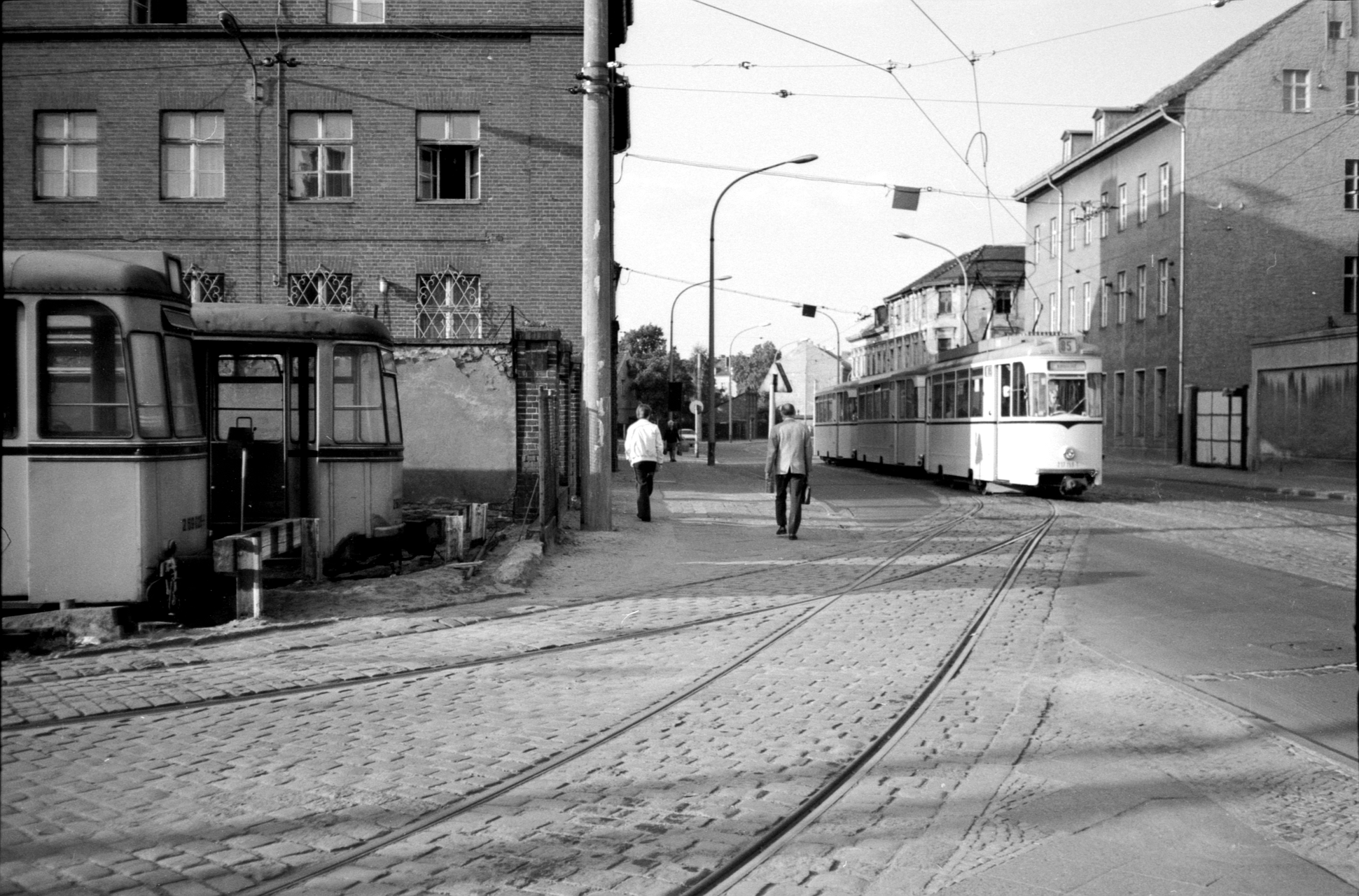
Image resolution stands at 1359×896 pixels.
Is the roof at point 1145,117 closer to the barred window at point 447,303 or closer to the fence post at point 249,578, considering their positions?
the fence post at point 249,578

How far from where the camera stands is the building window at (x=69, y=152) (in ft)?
81.5

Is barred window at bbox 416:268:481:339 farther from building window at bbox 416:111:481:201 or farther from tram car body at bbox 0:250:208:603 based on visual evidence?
tram car body at bbox 0:250:208:603

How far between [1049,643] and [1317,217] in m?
7.45

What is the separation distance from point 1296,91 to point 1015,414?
33.4ft

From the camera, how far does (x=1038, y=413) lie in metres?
24.1

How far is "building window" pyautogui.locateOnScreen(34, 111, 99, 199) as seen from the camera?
81.5 feet

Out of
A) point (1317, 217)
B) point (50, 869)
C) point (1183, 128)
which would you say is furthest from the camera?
point (1183, 128)

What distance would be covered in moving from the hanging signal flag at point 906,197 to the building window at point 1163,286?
13884mm

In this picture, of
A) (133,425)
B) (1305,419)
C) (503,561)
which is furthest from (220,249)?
(1305,419)

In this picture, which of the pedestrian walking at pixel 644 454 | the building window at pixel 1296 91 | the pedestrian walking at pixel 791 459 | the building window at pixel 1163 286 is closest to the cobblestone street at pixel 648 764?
the pedestrian walking at pixel 791 459

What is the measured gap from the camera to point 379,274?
25.1 m

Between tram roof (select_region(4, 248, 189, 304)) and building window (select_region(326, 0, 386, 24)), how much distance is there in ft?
57.8

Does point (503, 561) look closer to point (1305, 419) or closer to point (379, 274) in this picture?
point (379, 274)

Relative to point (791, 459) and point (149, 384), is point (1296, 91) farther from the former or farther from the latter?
point (149, 384)
